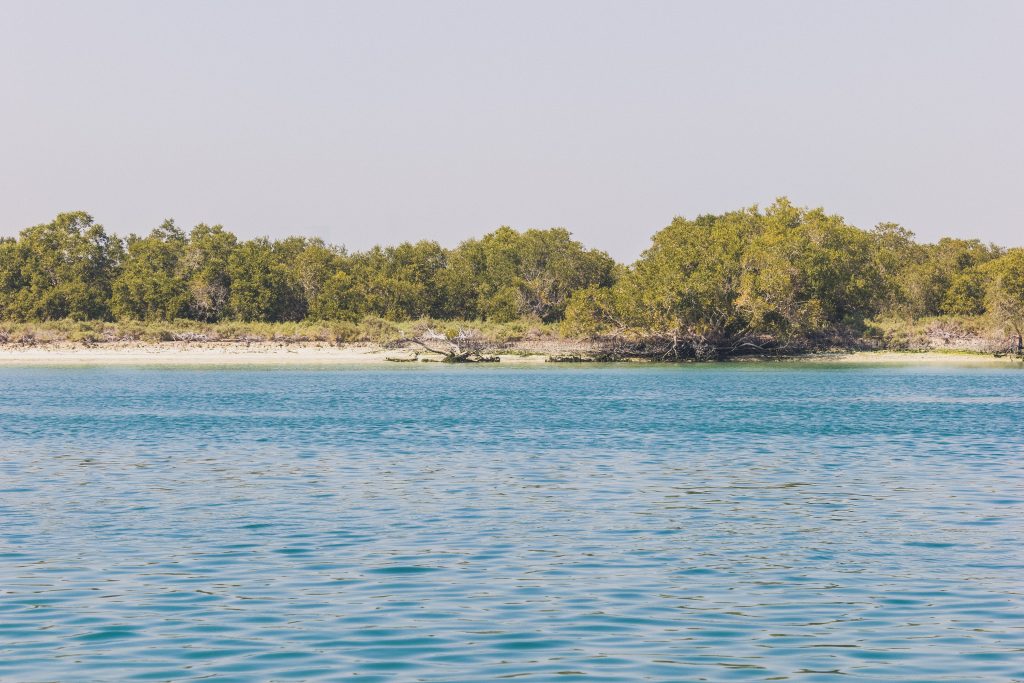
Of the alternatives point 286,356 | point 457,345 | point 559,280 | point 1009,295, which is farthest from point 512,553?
point 559,280

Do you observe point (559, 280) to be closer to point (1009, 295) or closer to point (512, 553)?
point (1009, 295)

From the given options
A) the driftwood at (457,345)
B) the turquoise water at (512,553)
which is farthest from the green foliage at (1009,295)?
the turquoise water at (512,553)

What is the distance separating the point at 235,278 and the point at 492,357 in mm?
35561

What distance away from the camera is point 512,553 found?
704 inches

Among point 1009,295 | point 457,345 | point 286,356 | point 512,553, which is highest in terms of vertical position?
point 1009,295

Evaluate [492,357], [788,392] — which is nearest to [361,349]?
[492,357]

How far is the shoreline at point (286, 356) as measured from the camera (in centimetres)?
9675

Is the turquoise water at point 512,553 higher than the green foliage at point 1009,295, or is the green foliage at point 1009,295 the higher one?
the green foliage at point 1009,295

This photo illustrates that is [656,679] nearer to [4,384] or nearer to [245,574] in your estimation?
[245,574]

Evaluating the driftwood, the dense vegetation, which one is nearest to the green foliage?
the dense vegetation

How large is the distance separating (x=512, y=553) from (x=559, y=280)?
100828mm

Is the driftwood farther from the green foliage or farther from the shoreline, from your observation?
the green foliage

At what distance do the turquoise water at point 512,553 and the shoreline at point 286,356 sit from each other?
5761cm

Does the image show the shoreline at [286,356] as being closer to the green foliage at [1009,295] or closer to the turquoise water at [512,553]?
the green foliage at [1009,295]
